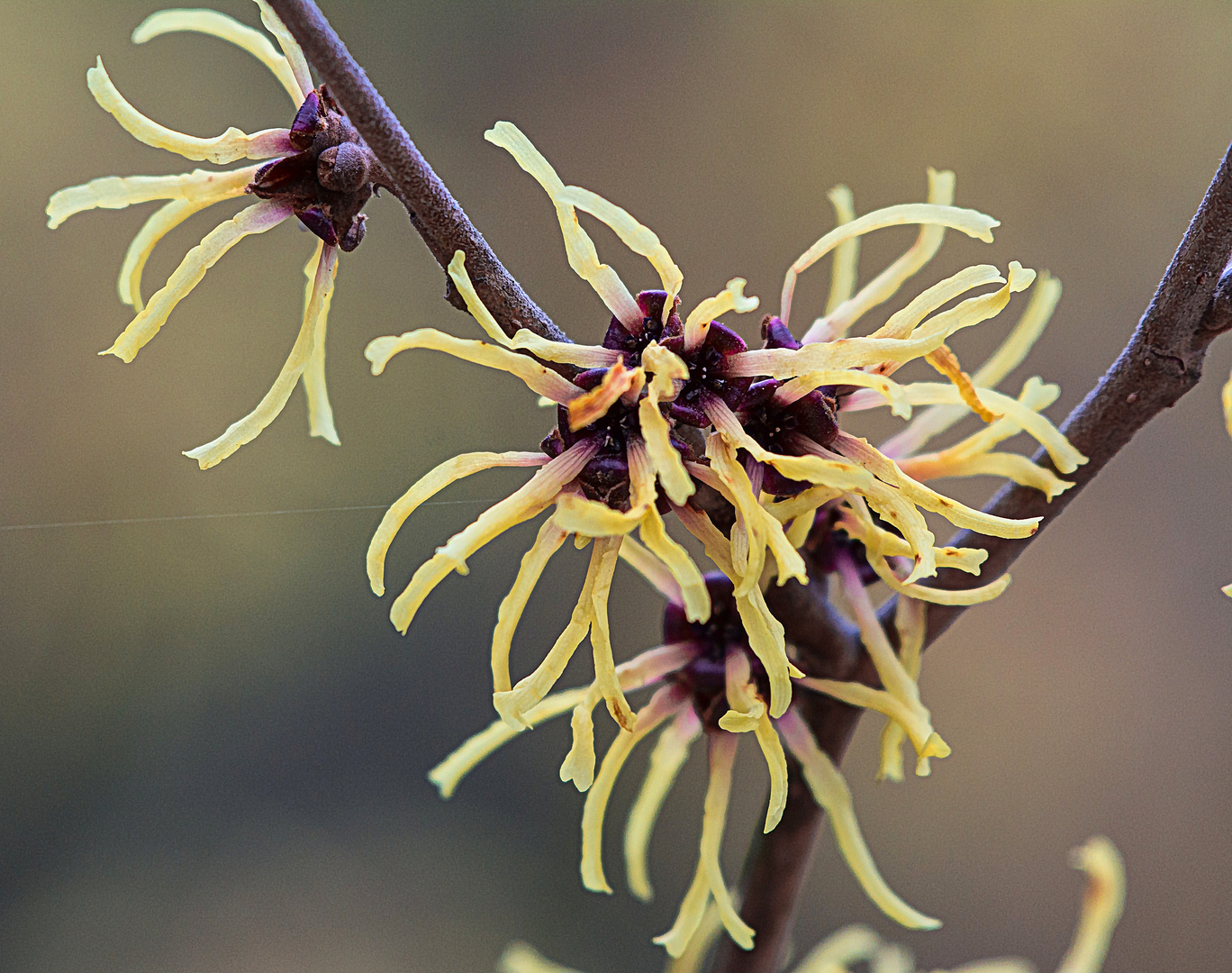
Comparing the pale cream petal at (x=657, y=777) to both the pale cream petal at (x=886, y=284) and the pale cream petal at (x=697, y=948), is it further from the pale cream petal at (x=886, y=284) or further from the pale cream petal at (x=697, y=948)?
the pale cream petal at (x=886, y=284)

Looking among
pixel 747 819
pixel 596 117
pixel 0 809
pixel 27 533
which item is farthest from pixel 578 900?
pixel 596 117

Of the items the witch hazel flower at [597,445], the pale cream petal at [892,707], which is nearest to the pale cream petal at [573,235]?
the witch hazel flower at [597,445]

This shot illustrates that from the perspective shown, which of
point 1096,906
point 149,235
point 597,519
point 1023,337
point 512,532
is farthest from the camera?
point 512,532

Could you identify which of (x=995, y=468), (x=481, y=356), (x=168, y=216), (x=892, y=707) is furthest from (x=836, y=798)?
(x=168, y=216)

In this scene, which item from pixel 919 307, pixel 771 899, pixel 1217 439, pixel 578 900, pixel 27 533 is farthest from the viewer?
pixel 578 900

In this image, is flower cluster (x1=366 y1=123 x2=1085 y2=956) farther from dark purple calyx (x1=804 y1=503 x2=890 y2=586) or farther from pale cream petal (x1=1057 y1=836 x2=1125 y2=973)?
pale cream petal (x1=1057 y1=836 x2=1125 y2=973)

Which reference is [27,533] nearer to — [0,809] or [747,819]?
[0,809]

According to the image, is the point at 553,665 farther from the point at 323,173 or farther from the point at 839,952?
the point at 839,952
